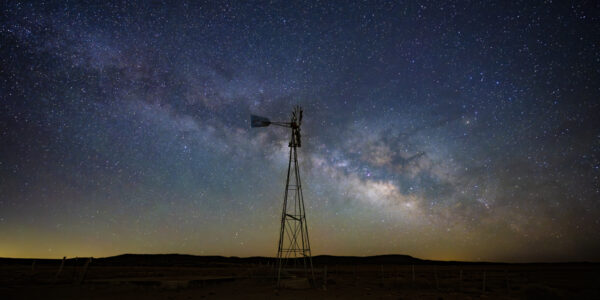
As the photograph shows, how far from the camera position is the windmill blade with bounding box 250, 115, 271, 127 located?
20670 millimetres

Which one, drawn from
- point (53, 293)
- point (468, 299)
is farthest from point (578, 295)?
point (53, 293)

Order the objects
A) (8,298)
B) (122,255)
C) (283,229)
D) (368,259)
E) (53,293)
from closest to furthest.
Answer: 1. (8,298)
2. (53,293)
3. (283,229)
4. (122,255)
5. (368,259)

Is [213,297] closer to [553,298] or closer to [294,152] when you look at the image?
[294,152]

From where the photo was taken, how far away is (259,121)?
2078 centimetres

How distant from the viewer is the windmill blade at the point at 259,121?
2067 cm

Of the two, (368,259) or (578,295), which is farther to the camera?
(368,259)

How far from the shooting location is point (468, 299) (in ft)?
68.6

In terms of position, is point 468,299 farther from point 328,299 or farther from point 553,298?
point 328,299

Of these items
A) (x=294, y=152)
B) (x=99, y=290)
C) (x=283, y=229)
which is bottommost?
(x=99, y=290)

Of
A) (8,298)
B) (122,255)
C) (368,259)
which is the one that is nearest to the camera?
(8,298)

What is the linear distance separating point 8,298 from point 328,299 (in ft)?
55.0

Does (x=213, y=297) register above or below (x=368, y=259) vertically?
above


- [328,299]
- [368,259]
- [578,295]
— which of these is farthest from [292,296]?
[368,259]

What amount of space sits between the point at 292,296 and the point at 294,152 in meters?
8.59
